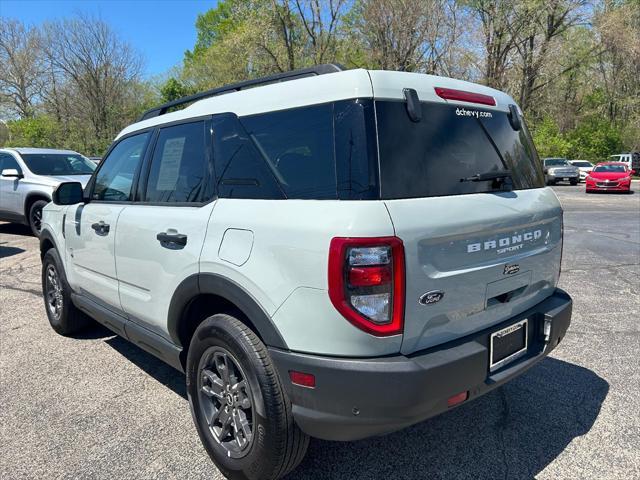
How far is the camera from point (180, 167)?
279 centimetres

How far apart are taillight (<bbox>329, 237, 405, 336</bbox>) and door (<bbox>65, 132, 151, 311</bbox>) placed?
1.95 metres

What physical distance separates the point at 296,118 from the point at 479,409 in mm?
2187

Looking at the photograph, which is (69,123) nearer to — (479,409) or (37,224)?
(37,224)

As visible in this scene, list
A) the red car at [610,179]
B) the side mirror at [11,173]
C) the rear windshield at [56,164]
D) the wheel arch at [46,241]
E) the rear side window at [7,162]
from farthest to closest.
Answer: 1. the red car at [610,179]
2. the rear side window at [7,162]
3. the rear windshield at [56,164]
4. the side mirror at [11,173]
5. the wheel arch at [46,241]

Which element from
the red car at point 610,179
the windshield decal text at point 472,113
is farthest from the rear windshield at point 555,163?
the windshield decal text at point 472,113

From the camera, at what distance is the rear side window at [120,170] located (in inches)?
127

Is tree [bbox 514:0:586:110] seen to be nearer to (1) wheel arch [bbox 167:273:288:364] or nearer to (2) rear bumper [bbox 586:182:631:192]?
(2) rear bumper [bbox 586:182:631:192]

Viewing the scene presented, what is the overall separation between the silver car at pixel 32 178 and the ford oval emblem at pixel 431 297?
8288 millimetres

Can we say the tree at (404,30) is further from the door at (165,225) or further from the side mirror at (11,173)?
the door at (165,225)


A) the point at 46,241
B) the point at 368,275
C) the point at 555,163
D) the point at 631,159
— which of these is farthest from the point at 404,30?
the point at 368,275

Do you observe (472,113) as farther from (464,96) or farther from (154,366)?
(154,366)

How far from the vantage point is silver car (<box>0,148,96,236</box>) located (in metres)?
8.82

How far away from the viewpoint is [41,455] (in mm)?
2566

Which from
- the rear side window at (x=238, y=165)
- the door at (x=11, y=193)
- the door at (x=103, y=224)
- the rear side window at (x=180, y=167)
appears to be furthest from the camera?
the door at (x=11, y=193)
